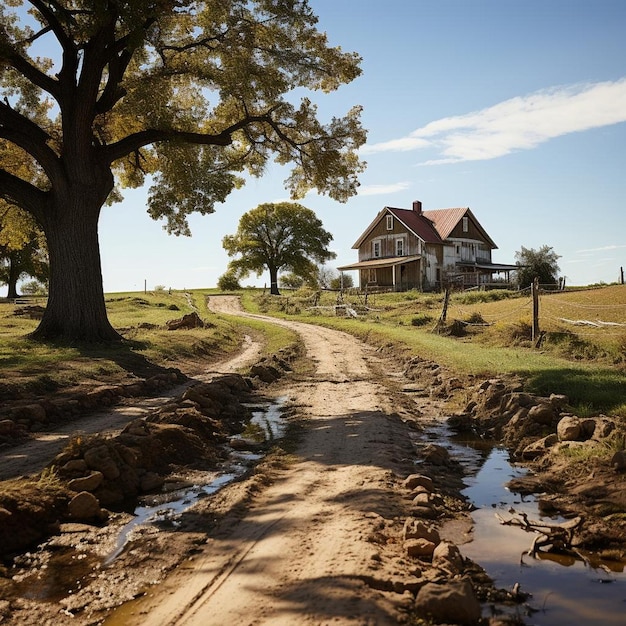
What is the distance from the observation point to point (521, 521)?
20.3ft

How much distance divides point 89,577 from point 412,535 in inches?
110

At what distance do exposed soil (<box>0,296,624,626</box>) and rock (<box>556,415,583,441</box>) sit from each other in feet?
4.09

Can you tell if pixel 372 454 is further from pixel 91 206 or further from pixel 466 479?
pixel 91 206

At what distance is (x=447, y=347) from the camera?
20.2m

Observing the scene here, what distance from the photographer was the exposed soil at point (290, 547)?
435 cm

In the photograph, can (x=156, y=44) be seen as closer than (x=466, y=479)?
No

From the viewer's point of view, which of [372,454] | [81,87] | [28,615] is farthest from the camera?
[81,87]

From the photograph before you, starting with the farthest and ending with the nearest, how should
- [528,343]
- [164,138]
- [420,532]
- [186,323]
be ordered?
[186,323]
[164,138]
[528,343]
[420,532]

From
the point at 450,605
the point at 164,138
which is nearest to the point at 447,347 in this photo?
the point at 164,138

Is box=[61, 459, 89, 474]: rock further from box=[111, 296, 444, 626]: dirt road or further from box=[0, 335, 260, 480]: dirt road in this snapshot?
box=[111, 296, 444, 626]: dirt road

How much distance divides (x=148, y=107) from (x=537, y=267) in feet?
129

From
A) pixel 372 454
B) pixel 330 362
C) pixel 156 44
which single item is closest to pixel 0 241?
pixel 156 44

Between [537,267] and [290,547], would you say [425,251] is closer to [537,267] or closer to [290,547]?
[537,267]

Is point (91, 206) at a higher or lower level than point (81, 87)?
lower
